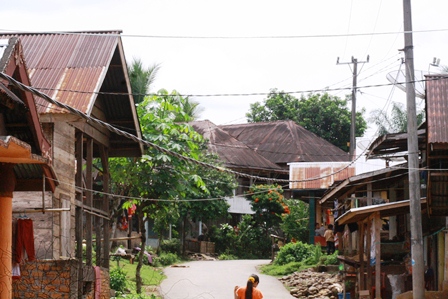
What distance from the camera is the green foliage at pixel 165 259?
36650 mm

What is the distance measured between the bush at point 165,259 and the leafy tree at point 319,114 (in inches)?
936

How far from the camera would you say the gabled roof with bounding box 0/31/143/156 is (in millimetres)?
17406

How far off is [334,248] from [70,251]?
1904cm

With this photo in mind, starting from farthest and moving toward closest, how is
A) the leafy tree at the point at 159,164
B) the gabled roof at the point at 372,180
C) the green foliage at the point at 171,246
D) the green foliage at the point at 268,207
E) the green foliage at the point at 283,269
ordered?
the green foliage at the point at 268,207 → the green foliage at the point at 171,246 → the green foliage at the point at 283,269 → the leafy tree at the point at 159,164 → the gabled roof at the point at 372,180

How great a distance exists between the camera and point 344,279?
2473cm

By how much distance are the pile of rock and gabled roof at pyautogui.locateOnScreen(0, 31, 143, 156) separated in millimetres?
8976

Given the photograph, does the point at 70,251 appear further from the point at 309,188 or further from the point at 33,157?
the point at 309,188

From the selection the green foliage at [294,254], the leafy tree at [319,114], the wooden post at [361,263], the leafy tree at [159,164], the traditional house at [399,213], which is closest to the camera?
the traditional house at [399,213]

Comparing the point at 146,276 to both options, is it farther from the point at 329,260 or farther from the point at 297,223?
the point at 297,223

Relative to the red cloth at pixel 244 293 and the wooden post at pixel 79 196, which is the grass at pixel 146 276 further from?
the red cloth at pixel 244 293

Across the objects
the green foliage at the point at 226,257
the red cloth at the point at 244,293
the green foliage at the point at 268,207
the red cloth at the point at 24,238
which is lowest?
the green foliage at the point at 226,257

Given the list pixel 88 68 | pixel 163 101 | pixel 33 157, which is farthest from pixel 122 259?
pixel 33 157

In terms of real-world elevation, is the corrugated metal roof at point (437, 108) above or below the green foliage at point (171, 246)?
above

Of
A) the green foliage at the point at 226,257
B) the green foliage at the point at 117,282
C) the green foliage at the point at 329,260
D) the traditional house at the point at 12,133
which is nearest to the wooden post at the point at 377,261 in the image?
the green foliage at the point at 117,282
